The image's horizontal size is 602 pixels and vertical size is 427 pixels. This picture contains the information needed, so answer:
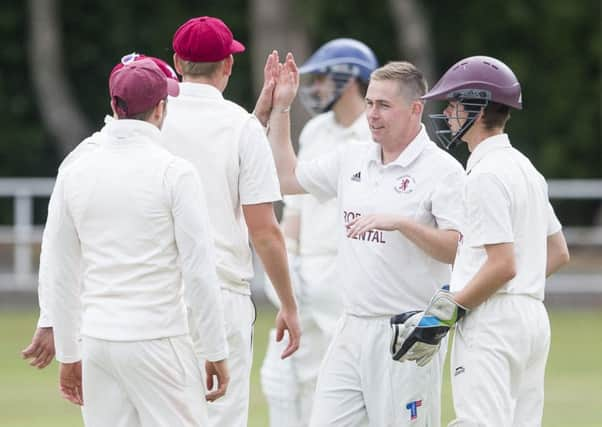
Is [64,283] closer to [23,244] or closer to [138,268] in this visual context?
[138,268]

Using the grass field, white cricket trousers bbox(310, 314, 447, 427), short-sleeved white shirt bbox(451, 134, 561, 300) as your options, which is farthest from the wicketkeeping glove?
the grass field

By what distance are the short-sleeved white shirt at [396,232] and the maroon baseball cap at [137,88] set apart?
124cm

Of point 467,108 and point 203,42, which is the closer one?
point 467,108

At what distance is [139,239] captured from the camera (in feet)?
18.1

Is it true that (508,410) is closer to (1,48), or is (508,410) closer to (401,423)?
(401,423)

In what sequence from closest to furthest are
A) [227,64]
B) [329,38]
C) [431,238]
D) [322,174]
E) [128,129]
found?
[128,129], [431,238], [227,64], [322,174], [329,38]

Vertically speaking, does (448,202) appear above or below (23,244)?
above

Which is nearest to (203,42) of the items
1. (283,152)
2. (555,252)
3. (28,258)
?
(283,152)

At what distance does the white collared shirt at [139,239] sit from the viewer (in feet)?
18.0

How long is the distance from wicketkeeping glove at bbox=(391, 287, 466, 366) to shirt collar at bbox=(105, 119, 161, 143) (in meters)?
1.31

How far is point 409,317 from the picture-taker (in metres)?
6.07

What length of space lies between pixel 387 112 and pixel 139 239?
5.14 ft

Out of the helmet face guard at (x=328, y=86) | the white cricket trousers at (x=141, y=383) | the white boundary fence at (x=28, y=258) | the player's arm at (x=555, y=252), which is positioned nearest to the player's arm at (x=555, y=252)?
the player's arm at (x=555, y=252)

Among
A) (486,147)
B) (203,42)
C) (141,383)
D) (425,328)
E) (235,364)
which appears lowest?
(235,364)
